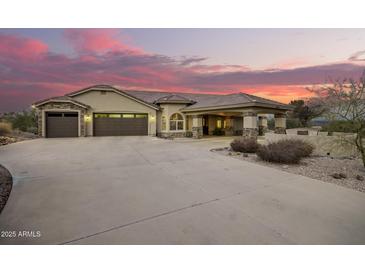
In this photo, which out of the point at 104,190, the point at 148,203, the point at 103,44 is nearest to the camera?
the point at 148,203

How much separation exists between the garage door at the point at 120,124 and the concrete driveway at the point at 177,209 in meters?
12.4

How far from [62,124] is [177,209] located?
17053mm

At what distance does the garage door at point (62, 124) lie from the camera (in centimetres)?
1548

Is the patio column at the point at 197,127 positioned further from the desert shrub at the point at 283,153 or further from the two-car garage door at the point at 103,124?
the desert shrub at the point at 283,153

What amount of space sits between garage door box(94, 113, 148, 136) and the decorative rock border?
12028 millimetres

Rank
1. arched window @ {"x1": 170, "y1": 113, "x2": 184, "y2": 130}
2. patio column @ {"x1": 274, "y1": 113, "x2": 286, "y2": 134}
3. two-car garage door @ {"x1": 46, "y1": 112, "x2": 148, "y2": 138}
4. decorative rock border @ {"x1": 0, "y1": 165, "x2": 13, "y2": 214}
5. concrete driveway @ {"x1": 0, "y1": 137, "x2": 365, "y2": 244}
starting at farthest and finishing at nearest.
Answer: arched window @ {"x1": 170, "y1": 113, "x2": 184, "y2": 130}
two-car garage door @ {"x1": 46, "y1": 112, "x2": 148, "y2": 138}
patio column @ {"x1": 274, "y1": 113, "x2": 286, "y2": 134}
decorative rock border @ {"x1": 0, "y1": 165, "x2": 13, "y2": 214}
concrete driveway @ {"x1": 0, "y1": 137, "x2": 365, "y2": 244}

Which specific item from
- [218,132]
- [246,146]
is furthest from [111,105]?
[246,146]

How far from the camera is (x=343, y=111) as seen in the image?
21.0 ft

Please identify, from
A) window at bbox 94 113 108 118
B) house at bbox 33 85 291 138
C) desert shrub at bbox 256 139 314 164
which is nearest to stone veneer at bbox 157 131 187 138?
house at bbox 33 85 291 138

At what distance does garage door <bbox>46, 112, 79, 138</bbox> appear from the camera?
609 inches

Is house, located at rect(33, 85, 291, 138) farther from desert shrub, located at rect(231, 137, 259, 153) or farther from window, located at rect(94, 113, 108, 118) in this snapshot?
desert shrub, located at rect(231, 137, 259, 153)

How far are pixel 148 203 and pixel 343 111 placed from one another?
7.77 metres
